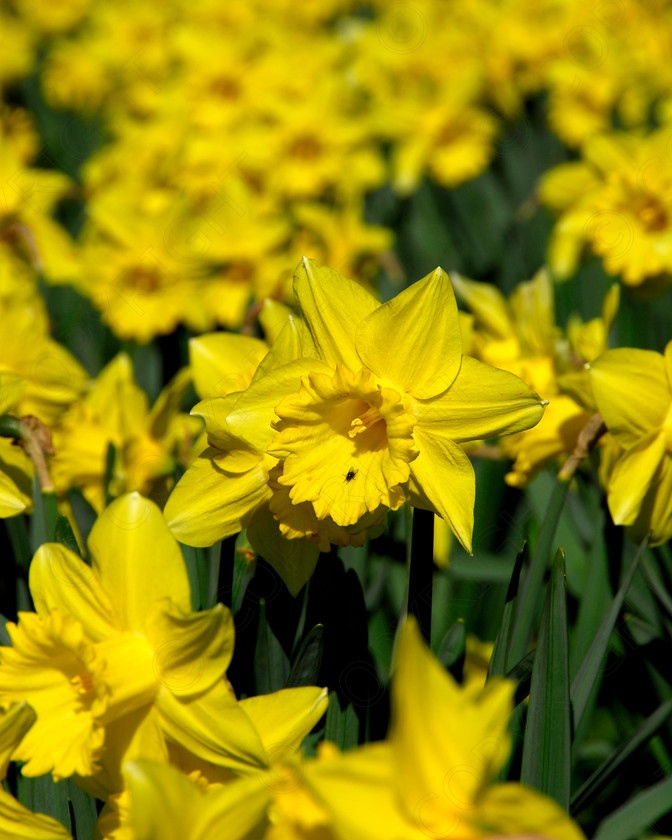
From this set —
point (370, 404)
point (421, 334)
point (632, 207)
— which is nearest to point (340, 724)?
point (370, 404)

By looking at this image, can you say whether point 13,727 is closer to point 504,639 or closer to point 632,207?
point 504,639

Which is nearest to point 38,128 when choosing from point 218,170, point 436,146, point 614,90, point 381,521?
point 218,170

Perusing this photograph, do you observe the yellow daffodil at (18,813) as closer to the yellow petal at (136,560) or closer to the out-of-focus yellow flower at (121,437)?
the yellow petal at (136,560)

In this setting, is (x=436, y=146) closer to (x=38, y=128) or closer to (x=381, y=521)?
(x=38, y=128)

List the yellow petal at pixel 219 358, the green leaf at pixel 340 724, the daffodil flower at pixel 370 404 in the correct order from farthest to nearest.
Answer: the yellow petal at pixel 219 358
the green leaf at pixel 340 724
the daffodil flower at pixel 370 404

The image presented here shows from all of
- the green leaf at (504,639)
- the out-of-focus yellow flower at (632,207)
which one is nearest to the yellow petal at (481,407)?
the green leaf at (504,639)

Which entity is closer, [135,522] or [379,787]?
[379,787]
